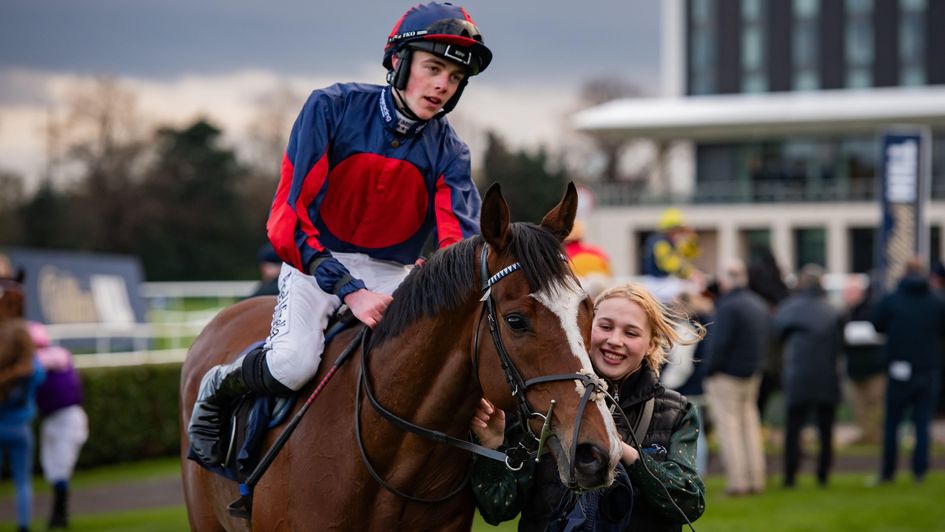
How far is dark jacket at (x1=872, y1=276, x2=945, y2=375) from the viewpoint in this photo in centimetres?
1004

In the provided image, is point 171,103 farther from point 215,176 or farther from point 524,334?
point 524,334

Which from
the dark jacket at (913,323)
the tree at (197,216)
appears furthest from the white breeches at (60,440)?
the tree at (197,216)

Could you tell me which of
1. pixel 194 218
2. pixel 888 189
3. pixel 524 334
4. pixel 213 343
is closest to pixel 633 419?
pixel 524 334

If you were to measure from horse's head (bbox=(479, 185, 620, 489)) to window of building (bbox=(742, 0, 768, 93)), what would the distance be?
4360cm

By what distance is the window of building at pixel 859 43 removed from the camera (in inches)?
1719

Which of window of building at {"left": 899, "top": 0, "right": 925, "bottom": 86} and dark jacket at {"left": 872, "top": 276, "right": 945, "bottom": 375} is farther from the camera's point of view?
window of building at {"left": 899, "top": 0, "right": 925, "bottom": 86}

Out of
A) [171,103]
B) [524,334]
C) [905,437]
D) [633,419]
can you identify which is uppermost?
[171,103]

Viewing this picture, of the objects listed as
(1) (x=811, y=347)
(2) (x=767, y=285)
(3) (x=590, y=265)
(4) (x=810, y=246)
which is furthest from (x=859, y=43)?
(3) (x=590, y=265)

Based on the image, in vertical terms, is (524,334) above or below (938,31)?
below

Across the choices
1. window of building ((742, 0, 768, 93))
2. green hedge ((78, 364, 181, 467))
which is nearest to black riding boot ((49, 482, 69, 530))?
green hedge ((78, 364, 181, 467))

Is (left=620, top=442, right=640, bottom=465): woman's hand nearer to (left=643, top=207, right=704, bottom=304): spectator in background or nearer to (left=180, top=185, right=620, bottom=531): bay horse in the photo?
(left=180, top=185, right=620, bottom=531): bay horse

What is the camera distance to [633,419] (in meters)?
3.19

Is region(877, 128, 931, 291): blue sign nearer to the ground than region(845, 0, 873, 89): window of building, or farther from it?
nearer to the ground

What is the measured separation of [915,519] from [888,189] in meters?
4.99
